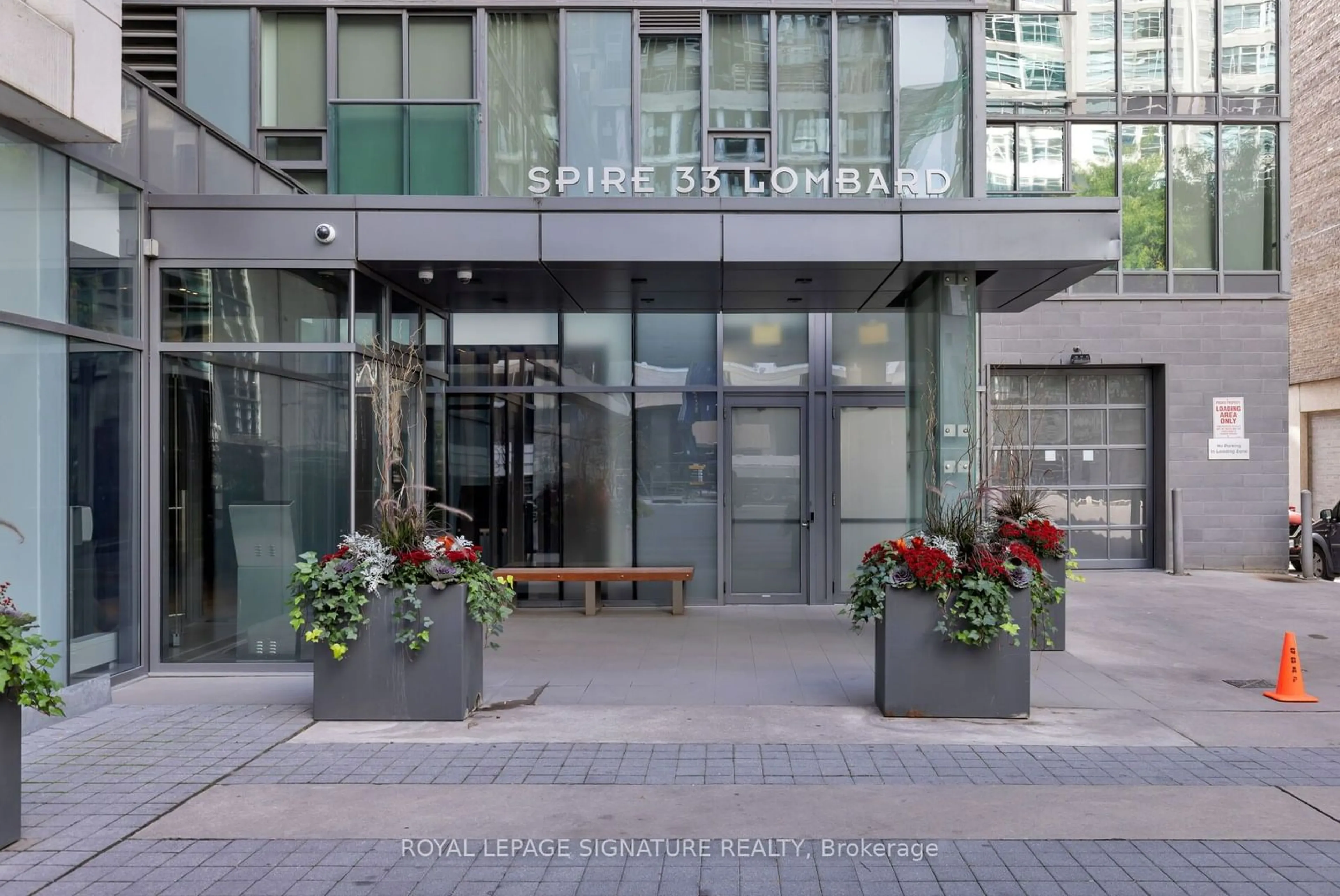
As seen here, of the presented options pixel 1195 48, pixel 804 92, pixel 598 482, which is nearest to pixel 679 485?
pixel 598 482

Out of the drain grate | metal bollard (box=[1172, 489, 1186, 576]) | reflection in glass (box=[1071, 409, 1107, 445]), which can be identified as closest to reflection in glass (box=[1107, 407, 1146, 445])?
reflection in glass (box=[1071, 409, 1107, 445])

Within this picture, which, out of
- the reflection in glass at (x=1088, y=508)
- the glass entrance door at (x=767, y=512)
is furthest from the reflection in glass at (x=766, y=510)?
the reflection in glass at (x=1088, y=508)

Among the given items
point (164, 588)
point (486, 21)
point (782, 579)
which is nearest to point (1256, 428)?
point (782, 579)

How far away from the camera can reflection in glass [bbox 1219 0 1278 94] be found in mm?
17328

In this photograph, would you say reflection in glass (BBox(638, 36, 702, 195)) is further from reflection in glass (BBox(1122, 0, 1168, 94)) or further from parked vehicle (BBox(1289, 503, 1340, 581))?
parked vehicle (BBox(1289, 503, 1340, 581))

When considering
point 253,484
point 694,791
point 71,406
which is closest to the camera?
point 694,791

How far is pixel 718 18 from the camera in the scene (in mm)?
13227

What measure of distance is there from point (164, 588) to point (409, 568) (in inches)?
116

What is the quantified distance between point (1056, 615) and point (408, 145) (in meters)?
8.66

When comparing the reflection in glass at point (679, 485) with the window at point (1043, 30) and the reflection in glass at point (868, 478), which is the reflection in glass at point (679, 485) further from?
the window at point (1043, 30)

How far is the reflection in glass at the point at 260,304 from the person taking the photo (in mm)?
9047

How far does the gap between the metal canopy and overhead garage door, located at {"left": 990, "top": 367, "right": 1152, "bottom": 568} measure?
857 centimetres

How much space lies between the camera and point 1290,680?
323 inches

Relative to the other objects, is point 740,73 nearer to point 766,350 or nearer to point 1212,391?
point 766,350
